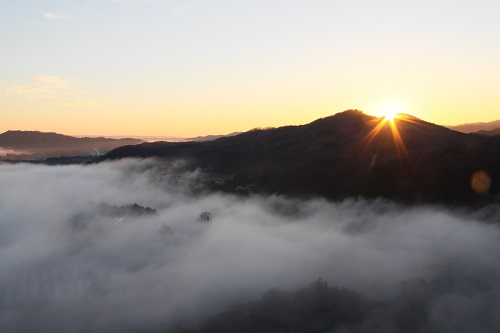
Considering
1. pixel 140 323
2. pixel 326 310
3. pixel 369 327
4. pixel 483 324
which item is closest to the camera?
pixel 483 324

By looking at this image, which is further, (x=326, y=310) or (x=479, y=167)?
(x=479, y=167)

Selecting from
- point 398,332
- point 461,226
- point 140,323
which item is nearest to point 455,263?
point 461,226

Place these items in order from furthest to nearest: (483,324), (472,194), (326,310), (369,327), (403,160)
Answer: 1. (403,160)
2. (472,194)
3. (326,310)
4. (369,327)
5. (483,324)

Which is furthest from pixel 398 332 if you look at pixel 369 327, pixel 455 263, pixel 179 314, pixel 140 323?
pixel 140 323

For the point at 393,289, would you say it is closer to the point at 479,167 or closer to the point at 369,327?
the point at 369,327

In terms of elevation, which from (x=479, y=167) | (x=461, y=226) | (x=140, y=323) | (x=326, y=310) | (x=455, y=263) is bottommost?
(x=140, y=323)

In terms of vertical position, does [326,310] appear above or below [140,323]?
above

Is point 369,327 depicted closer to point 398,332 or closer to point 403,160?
point 398,332

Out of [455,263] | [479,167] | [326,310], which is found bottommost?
[326,310]

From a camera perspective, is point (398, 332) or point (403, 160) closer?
point (398, 332)
